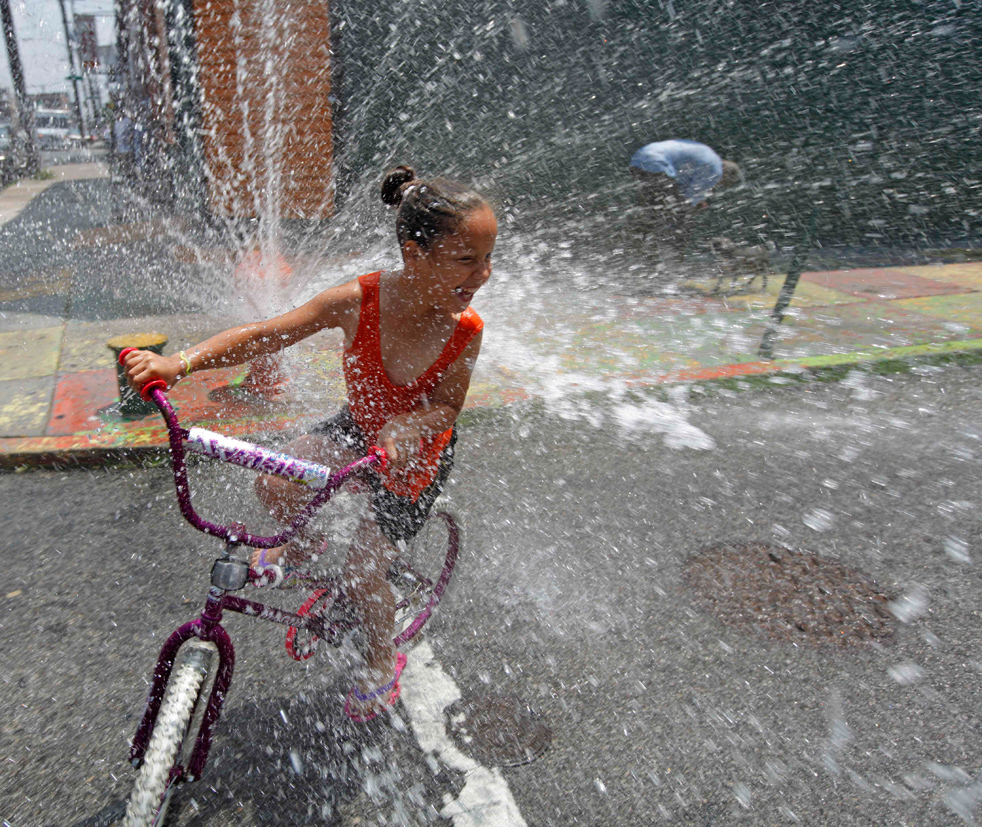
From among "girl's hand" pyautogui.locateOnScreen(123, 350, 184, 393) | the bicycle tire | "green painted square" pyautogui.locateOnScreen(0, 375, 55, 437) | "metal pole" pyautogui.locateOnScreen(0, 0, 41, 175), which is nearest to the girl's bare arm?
"girl's hand" pyautogui.locateOnScreen(123, 350, 184, 393)

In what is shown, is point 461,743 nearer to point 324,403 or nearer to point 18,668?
point 18,668

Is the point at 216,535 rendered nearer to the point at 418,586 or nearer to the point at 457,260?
the point at 457,260

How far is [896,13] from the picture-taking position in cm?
1031

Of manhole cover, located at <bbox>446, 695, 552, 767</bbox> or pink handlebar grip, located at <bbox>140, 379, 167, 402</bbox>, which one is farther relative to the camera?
manhole cover, located at <bbox>446, 695, 552, 767</bbox>

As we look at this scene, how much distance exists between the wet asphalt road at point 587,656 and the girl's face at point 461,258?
52.9 inches

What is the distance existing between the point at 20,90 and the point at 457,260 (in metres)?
29.5

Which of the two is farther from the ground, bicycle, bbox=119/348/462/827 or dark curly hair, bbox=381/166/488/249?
dark curly hair, bbox=381/166/488/249

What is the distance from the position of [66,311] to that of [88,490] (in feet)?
11.9

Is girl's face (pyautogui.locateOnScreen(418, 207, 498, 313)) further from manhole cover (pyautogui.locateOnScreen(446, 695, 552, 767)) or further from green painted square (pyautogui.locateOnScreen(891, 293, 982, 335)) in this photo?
green painted square (pyautogui.locateOnScreen(891, 293, 982, 335))

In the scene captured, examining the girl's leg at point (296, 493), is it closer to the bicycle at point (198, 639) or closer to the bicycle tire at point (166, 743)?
the bicycle at point (198, 639)

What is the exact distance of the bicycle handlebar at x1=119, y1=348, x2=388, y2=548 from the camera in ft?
5.91

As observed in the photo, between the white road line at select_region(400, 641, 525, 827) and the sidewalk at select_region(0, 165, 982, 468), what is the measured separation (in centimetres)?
221

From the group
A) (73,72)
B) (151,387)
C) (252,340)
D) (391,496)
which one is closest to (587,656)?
(391,496)

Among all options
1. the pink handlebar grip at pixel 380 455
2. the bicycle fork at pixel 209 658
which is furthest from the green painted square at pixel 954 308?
the bicycle fork at pixel 209 658
